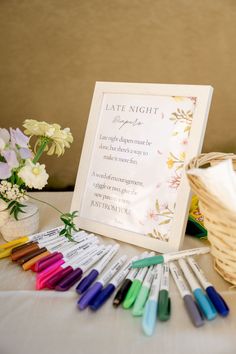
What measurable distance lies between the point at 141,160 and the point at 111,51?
0.34m

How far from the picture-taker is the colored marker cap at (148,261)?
1.47 feet

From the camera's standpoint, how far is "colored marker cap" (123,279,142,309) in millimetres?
379

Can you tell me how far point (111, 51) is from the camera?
0.73 meters

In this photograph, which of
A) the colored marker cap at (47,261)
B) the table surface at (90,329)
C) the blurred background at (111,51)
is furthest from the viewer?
the blurred background at (111,51)

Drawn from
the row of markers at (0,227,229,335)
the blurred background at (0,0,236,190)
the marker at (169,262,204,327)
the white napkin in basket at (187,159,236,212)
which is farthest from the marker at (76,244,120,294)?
the blurred background at (0,0,236,190)

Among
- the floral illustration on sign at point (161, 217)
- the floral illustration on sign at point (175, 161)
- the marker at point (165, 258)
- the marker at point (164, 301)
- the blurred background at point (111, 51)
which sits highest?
the blurred background at point (111, 51)

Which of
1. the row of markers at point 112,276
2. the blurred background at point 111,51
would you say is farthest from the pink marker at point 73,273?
the blurred background at point 111,51

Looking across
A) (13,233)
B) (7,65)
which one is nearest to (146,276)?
(13,233)

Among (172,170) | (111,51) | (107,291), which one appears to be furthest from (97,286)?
(111,51)

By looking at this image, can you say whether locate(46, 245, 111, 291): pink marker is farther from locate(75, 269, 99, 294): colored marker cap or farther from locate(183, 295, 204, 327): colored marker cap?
locate(183, 295, 204, 327): colored marker cap

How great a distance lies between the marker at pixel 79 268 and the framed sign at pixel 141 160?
56 mm

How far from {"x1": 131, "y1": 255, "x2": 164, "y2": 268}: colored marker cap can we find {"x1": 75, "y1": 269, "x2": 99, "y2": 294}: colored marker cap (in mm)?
60

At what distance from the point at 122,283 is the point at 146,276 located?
37 mm

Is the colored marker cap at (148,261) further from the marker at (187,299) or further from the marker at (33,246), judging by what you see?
the marker at (33,246)
